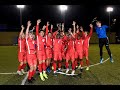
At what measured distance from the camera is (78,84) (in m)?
11.4

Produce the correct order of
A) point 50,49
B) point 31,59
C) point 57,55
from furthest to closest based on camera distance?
1. point 50,49
2. point 57,55
3. point 31,59

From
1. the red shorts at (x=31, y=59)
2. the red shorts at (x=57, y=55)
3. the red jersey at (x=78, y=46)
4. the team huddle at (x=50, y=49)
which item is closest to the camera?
the red shorts at (x=31, y=59)

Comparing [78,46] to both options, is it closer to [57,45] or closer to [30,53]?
[57,45]

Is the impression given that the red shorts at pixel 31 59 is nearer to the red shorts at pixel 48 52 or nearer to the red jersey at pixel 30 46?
the red jersey at pixel 30 46

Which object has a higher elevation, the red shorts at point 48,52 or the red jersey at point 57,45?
the red jersey at point 57,45

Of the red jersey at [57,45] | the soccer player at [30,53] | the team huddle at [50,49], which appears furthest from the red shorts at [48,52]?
the soccer player at [30,53]

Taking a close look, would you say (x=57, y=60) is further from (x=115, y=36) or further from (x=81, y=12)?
(x=81, y=12)

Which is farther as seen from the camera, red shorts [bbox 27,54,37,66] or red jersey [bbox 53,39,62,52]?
red jersey [bbox 53,39,62,52]

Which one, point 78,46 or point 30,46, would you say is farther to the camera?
point 78,46

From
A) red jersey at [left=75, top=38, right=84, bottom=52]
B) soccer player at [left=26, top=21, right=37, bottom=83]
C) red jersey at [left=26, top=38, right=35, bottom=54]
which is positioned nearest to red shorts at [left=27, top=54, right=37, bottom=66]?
soccer player at [left=26, top=21, right=37, bottom=83]

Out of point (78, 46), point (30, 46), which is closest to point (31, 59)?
point (30, 46)

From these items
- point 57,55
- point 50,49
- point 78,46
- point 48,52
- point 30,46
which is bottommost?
point 57,55

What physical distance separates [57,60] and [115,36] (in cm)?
3747

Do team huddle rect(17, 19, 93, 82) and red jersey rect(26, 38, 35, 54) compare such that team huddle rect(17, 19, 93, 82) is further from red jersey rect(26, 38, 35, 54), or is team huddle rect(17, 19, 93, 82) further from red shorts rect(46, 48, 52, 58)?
red jersey rect(26, 38, 35, 54)
